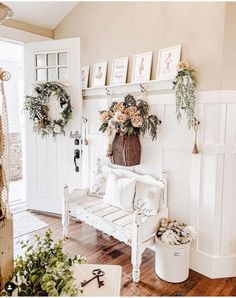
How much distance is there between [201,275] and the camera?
7.66 ft

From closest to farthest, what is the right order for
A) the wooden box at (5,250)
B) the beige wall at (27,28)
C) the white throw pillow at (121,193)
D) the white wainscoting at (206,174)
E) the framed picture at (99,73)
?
the wooden box at (5,250) < the white wainscoting at (206,174) < the white throw pillow at (121,193) < the framed picture at (99,73) < the beige wall at (27,28)

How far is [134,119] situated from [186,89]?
0.57 m

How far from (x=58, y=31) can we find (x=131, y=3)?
1340 millimetres

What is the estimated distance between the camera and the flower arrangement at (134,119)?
257cm

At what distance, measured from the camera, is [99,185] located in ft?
10.0

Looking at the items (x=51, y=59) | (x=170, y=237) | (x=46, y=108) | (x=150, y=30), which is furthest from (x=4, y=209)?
(x=51, y=59)

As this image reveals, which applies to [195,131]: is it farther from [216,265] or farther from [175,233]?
[216,265]

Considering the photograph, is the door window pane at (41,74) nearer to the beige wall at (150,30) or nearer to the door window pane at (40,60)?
the door window pane at (40,60)

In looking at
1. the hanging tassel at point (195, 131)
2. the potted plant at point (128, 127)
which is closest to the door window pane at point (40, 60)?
the potted plant at point (128, 127)

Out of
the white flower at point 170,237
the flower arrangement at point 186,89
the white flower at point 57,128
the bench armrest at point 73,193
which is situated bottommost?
the white flower at point 170,237

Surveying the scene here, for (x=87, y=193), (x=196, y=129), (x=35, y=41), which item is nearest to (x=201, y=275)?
(x=196, y=129)

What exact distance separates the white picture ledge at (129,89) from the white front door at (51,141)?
0.52 feet

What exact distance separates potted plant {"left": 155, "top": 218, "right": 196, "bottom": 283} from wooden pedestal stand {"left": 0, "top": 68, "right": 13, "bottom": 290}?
157 cm

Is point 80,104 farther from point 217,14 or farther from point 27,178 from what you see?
point 217,14
